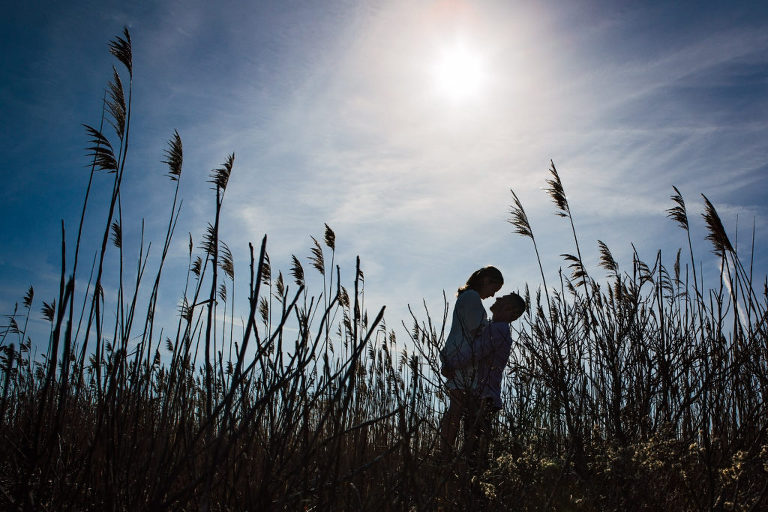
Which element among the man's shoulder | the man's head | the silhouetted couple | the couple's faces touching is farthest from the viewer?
the couple's faces touching

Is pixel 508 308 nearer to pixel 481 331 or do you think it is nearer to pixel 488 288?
pixel 488 288

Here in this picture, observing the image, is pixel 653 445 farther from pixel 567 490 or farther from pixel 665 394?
pixel 665 394

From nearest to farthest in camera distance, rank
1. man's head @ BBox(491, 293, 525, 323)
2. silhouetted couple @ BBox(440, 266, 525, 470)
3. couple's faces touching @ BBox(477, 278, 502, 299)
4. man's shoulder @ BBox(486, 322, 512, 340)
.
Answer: silhouetted couple @ BBox(440, 266, 525, 470) < man's shoulder @ BBox(486, 322, 512, 340) < man's head @ BBox(491, 293, 525, 323) < couple's faces touching @ BBox(477, 278, 502, 299)

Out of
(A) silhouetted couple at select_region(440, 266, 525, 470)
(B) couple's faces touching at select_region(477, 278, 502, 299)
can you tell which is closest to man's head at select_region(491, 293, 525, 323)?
(A) silhouetted couple at select_region(440, 266, 525, 470)

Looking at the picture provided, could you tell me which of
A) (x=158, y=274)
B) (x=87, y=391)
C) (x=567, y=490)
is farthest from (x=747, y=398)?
(x=87, y=391)

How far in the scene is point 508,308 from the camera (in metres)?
4.17

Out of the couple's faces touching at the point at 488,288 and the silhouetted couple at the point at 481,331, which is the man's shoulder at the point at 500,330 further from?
the couple's faces touching at the point at 488,288

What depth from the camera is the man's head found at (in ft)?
13.7

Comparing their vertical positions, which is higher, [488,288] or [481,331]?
[488,288]

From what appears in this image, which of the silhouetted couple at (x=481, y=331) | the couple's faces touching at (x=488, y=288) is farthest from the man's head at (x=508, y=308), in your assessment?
the couple's faces touching at (x=488, y=288)

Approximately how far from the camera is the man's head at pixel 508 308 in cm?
417

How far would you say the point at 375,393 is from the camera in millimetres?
5441

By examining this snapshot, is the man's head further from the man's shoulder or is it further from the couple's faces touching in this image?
the couple's faces touching

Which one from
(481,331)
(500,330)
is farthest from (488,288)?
(481,331)
